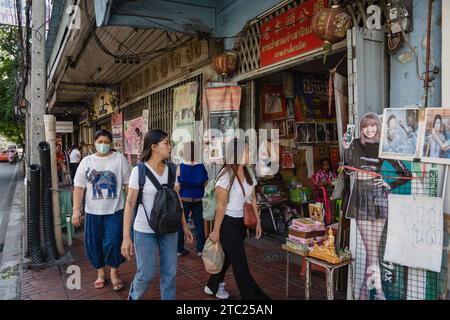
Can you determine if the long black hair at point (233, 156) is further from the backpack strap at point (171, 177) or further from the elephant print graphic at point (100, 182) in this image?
the elephant print graphic at point (100, 182)

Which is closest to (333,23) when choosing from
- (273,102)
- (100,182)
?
(100,182)

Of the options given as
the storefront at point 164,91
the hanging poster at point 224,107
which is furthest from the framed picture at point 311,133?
the storefront at point 164,91

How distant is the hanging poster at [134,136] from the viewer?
10334 mm

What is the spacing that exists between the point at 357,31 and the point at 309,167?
3.93 metres

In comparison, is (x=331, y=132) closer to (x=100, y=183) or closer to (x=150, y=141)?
(x=100, y=183)

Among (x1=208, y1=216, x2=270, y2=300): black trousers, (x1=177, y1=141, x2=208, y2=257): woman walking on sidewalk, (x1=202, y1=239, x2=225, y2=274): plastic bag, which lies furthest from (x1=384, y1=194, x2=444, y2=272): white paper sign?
(x1=177, y1=141, x2=208, y2=257): woman walking on sidewalk

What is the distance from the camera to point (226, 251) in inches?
137

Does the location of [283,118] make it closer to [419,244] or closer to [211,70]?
[211,70]

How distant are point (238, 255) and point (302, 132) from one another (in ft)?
12.8

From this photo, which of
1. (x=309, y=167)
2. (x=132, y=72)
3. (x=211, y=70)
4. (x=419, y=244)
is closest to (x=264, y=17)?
(x=211, y=70)

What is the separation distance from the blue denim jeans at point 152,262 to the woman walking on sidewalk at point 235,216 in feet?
1.65

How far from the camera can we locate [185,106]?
743 centimetres

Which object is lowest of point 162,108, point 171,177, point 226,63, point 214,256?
point 214,256

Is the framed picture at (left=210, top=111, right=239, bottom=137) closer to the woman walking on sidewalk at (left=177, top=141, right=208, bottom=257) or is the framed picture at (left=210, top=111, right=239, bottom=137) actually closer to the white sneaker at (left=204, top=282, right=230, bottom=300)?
the woman walking on sidewalk at (left=177, top=141, right=208, bottom=257)
